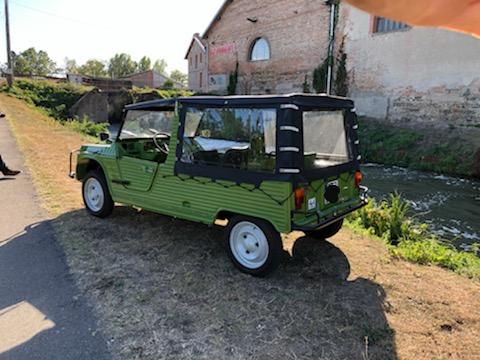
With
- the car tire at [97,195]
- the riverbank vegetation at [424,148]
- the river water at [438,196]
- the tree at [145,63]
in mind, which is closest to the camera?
the car tire at [97,195]

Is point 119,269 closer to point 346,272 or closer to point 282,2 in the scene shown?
point 346,272

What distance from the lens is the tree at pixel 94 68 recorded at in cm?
8144

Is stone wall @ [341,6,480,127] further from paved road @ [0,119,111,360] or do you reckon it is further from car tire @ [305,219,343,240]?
paved road @ [0,119,111,360]

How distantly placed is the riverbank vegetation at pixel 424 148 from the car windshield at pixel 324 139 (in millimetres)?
10777

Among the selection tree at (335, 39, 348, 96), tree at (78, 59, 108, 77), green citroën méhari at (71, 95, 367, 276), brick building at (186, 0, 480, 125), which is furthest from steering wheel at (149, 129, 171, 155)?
tree at (78, 59, 108, 77)

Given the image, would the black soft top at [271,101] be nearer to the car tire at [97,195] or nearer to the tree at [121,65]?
the car tire at [97,195]

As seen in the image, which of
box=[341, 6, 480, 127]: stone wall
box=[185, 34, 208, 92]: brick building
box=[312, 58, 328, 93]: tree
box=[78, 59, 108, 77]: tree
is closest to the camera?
box=[341, 6, 480, 127]: stone wall

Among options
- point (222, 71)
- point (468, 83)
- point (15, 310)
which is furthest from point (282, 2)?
point (15, 310)

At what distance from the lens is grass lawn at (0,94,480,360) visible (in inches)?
115

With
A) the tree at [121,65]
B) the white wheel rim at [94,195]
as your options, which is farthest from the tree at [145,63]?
the white wheel rim at [94,195]

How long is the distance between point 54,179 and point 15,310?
17.0 ft

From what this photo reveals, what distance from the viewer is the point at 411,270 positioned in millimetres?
4355

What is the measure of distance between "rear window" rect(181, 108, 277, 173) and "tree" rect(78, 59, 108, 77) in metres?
84.2

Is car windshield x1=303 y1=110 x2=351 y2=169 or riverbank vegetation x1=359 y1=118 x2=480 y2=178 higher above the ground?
car windshield x1=303 y1=110 x2=351 y2=169
